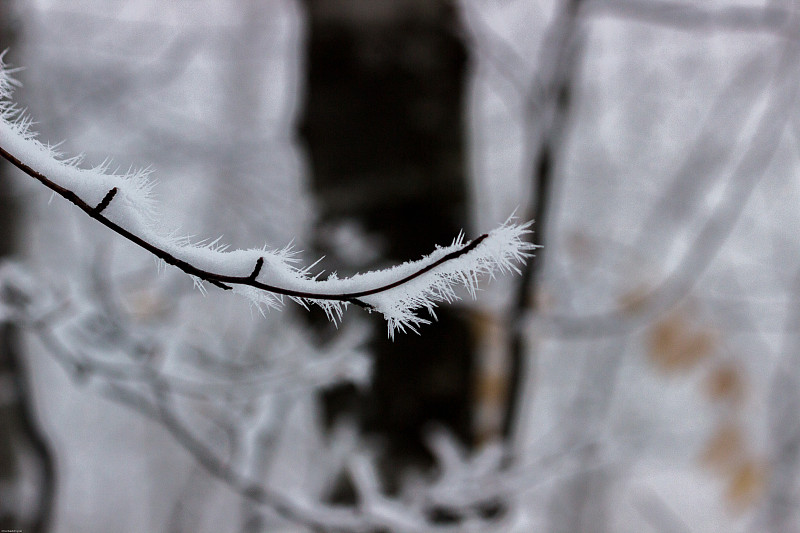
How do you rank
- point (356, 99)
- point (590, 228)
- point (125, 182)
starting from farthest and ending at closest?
point (590, 228)
point (356, 99)
point (125, 182)

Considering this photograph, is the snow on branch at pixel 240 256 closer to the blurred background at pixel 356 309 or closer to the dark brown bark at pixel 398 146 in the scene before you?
the blurred background at pixel 356 309

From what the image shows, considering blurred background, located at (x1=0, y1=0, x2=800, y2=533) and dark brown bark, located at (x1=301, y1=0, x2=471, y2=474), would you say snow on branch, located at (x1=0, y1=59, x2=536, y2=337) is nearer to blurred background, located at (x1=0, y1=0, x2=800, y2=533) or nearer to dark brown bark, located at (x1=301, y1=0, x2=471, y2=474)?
blurred background, located at (x1=0, y1=0, x2=800, y2=533)

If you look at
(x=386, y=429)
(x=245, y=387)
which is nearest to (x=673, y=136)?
(x=386, y=429)

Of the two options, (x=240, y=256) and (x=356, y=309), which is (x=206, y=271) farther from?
(x=356, y=309)

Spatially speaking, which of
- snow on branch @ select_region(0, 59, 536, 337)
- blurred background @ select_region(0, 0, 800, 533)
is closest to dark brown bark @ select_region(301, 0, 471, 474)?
blurred background @ select_region(0, 0, 800, 533)

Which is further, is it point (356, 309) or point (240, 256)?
point (356, 309)

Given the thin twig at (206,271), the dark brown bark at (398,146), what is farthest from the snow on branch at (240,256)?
the dark brown bark at (398,146)

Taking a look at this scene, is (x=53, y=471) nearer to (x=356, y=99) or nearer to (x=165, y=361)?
(x=165, y=361)

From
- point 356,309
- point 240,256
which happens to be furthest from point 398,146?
point 240,256
